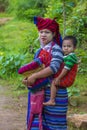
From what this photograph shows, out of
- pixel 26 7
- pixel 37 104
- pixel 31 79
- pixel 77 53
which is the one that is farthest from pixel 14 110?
pixel 26 7

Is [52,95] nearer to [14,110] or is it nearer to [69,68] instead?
[69,68]

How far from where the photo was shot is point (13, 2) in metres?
23.1

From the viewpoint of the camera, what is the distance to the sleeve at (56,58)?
12.4 ft

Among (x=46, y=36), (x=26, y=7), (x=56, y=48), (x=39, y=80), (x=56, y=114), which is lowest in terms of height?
(x=26, y=7)

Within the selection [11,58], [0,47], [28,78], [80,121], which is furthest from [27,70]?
[0,47]

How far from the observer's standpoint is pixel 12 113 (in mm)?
6438

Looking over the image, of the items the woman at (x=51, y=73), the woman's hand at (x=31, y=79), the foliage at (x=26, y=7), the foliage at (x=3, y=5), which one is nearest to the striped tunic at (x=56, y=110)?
the woman at (x=51, y=73)

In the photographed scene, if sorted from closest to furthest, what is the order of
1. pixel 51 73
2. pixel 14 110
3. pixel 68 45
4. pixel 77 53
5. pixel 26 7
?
1. pixel 51 73
2. pixel 68 45
3. pixel 14 110
4. pixel 77 53
5. pixel 26 7

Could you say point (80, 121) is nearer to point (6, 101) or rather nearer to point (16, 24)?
point (6, 101)

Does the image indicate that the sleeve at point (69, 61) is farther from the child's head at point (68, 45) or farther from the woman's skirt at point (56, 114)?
the woman's skirt at point (56, 114)

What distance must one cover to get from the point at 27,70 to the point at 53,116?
1.67 feet

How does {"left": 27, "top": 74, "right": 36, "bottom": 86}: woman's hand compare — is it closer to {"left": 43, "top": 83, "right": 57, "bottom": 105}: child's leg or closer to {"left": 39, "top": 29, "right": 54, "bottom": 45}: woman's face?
{"left": 43, "top": 83, "right": 57, "bottom": 105}: child's leg

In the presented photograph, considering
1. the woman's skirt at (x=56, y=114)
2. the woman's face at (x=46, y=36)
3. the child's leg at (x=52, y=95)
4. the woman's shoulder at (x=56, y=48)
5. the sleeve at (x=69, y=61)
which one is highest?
the woman's face at (x=46, y=36)

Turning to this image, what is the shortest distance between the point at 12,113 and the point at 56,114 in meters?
2.61
